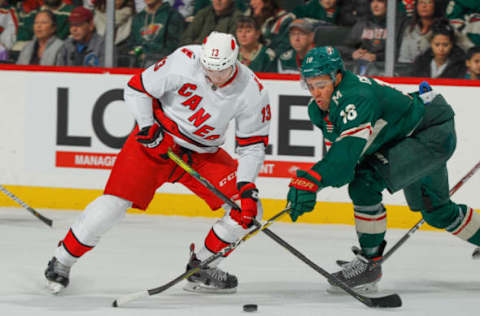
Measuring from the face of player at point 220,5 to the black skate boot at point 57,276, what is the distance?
8.62ft

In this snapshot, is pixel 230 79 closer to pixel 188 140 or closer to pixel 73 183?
pixel 188 140

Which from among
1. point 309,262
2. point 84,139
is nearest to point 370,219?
point 309,262

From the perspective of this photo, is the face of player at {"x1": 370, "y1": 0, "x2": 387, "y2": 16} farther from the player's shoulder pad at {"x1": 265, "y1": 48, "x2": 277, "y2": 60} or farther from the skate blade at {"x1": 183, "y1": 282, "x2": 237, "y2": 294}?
the skate blade at {"x1": 183, "y1": 282, "x2": 237, "y2": 294}

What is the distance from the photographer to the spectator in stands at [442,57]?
5328 mm

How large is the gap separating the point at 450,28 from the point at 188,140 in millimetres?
2378

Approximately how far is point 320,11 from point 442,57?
826 mm

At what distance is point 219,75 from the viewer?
3.42 metres

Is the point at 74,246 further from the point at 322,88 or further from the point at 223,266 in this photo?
the point at 322,88

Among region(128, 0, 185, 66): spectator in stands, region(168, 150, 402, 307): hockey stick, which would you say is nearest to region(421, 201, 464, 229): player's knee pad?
region(168, 150, 402, 307): hockey stick

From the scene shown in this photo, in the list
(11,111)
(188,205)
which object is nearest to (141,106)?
(188,205)

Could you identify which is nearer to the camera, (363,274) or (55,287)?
(55,287)

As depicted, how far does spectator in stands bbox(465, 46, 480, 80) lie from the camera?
5.29 metres

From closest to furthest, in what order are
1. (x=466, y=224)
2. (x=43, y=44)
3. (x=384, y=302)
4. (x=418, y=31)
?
(x=384, y=302)
(x=466, y=224)
(x=418, y=31)
(x=43, y=44)

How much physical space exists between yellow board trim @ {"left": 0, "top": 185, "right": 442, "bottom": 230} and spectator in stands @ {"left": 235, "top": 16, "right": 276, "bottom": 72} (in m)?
0.90
